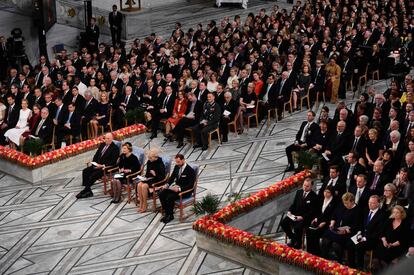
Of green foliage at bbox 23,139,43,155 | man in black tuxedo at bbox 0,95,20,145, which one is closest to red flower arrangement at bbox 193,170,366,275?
green foliage at bbox 23,139,43,155

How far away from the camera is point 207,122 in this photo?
12.6 m

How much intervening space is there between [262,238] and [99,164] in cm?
383

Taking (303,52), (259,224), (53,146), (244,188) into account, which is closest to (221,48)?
(303,52)

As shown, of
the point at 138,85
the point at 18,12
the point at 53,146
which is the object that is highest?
the point at 18,12

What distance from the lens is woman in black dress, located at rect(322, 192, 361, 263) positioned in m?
7.57

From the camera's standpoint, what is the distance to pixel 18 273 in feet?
27.0

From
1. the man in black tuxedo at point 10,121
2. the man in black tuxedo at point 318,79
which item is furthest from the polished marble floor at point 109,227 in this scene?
the man in black tuxedo at point 318,79

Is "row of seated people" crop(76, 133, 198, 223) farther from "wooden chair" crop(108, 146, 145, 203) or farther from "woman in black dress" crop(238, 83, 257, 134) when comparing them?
"woman in black dress" crop(238, 83, 257, 134)

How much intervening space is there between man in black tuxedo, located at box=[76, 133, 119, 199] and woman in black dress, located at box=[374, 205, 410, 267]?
4.89m

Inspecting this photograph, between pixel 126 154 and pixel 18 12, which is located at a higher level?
pixel 18 12

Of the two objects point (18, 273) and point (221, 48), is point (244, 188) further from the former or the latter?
Answer: point (221, 48)

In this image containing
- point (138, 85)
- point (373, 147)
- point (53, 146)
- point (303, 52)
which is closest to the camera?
point (373, 147)

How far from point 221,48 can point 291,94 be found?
10.8 feet

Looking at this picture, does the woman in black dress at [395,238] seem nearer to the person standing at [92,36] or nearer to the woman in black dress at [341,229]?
the woman in black dress at [341,229]
